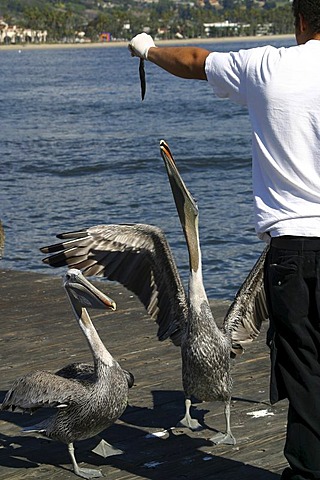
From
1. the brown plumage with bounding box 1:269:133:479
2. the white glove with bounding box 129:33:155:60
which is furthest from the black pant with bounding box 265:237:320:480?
the brown plumage with bounding box 1:269:133:479

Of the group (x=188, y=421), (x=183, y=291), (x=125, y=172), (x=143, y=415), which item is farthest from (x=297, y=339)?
(x=125, y=172)

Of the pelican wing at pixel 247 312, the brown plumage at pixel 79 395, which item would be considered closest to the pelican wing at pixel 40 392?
the brown plumage at pixel 79 395

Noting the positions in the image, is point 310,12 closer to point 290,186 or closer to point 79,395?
point 290,186

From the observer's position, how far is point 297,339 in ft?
13.8

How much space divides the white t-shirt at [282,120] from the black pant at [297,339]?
0.11 m

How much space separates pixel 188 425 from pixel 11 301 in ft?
11.9

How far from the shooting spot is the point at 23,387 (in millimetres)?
5391

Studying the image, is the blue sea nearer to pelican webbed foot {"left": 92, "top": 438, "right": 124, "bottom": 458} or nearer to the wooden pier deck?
the wooden pier deck

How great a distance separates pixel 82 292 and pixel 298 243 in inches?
61.7

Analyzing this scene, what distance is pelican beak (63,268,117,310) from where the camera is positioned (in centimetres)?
532

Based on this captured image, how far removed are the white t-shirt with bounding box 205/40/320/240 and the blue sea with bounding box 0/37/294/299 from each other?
28.9 ft

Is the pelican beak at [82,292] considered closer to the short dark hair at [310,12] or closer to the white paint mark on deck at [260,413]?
the white paint mark on deck at [260,413]

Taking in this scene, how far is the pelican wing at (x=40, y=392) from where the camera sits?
17.4 feet

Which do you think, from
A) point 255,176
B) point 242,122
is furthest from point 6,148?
point 255,176
